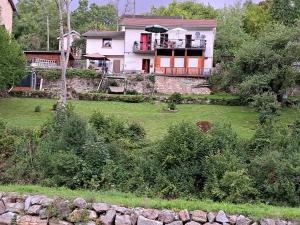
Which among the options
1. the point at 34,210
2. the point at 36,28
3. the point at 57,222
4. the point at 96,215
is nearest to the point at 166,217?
the point at 96,215

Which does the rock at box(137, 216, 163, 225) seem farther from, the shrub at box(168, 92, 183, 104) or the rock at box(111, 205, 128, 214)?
the shrub at box(168, 92, 183, 104)

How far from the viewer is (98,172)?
16.3m

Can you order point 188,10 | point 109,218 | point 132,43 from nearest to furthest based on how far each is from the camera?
point 109,218, point 132,43, point 188,10

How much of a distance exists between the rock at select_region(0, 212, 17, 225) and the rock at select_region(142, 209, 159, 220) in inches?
144

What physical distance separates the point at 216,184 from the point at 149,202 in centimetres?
259

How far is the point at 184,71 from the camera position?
45719 mm

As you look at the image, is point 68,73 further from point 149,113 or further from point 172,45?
point 149,113

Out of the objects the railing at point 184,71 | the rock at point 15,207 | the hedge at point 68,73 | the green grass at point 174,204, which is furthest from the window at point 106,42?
the rock at point 15,207

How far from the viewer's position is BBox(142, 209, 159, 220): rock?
13125 millimetres

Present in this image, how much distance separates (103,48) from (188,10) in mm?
26292

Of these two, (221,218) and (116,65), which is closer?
(221,218)

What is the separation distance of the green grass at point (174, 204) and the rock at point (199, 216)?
189 millimetres

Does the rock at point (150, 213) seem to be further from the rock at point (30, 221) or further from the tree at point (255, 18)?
the tree at point (255, 18)

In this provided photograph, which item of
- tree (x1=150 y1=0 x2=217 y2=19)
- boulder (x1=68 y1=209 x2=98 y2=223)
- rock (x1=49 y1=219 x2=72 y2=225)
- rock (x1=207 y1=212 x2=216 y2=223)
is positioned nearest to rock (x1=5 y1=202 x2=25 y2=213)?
rock (x1=49 y1=219 x2=72 y2=225)
